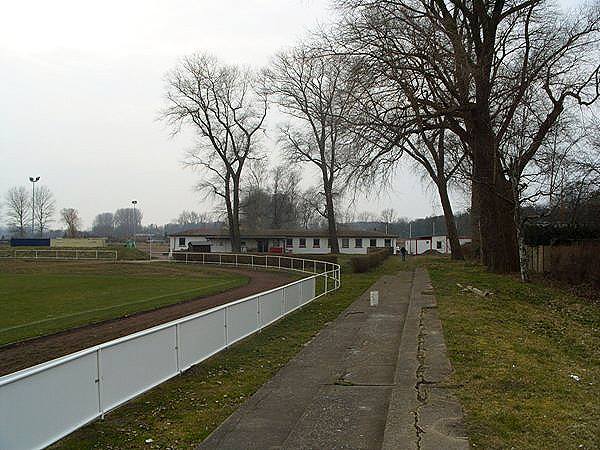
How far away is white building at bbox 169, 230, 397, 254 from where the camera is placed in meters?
77.1

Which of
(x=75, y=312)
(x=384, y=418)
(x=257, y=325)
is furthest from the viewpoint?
(x=75, y=312)

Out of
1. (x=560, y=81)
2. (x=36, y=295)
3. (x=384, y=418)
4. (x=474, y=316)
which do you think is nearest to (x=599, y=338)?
(x=474, y=316)

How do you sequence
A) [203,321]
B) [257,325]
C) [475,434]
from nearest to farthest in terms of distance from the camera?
1. [475,434]
2. [203,321]
3. [257,325]

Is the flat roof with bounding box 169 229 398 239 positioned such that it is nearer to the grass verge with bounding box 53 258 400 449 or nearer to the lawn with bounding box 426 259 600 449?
the lawn with bounding box 426 259 600 449

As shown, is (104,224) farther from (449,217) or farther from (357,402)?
(357,402)

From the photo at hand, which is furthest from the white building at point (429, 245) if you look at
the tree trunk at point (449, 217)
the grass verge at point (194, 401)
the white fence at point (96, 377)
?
the white fence at point (96, 377)

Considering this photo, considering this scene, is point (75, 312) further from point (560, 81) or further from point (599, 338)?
point (560, 81)

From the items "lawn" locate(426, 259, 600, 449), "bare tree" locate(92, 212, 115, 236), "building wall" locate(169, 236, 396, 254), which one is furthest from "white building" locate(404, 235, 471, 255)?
"bare tree" locate(92, 212, 115, 236)

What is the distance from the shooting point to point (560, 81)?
2477 centimetres

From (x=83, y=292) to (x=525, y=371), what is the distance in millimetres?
23103

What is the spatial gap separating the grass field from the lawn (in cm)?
1038

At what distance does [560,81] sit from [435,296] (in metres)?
11.0

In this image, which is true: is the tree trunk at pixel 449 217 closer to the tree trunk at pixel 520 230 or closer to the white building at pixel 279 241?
the tree trunk at pixel 520 230

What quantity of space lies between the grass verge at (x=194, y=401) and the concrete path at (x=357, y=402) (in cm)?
31
